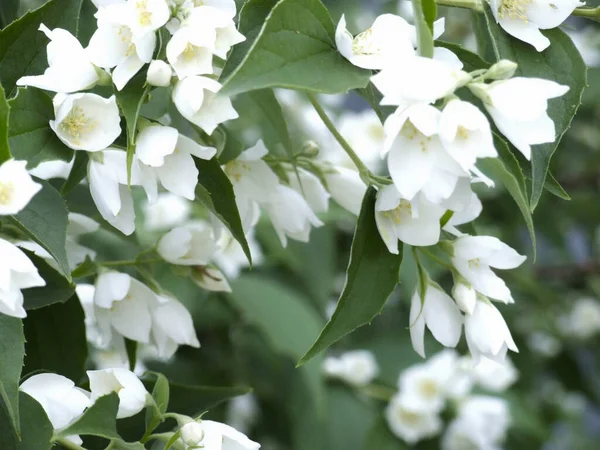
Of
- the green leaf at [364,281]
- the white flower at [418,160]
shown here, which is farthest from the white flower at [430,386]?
the white flower at [418,160]

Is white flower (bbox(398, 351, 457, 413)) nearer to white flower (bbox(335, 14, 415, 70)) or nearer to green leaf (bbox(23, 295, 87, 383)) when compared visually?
green leaf (bbox(23, 295, 87, 383))

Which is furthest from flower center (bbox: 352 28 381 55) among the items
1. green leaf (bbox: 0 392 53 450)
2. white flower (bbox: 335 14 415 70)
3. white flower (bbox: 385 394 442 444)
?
white flower (bbox: 385 394 442 444)

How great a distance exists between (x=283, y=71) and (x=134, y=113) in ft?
0.34

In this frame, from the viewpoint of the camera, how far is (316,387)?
1.19m

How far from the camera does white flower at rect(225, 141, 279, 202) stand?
Result: 2.28 ft

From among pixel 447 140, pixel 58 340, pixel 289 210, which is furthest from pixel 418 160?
pixel 58 340

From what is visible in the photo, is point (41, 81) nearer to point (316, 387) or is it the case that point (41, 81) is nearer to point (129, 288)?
point (129, 288)

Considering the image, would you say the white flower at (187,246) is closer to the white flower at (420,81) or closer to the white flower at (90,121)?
the white flower at (90,121)

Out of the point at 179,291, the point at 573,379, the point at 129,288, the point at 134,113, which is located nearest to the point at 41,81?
the point at 134,113

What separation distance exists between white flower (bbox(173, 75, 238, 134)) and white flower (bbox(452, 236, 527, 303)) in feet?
0.63

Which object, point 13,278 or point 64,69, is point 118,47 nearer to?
point 64,69

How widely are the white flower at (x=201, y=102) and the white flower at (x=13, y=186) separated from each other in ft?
0.37

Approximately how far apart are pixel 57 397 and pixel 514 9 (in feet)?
1.34

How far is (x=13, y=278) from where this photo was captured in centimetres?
50
